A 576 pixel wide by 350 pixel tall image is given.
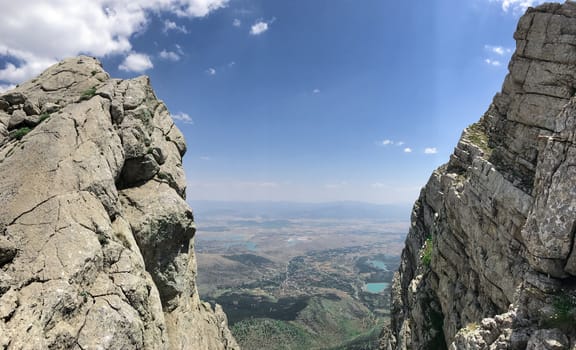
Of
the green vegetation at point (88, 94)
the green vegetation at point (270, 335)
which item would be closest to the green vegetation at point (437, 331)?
the green vegetation at point (88, 94)

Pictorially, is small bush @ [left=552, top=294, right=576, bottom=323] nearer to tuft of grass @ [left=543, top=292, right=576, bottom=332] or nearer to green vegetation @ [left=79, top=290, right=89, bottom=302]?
tuft of grass @ [left=543, top=292, right=576, bottom=332]

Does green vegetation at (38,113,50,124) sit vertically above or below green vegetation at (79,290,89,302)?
above

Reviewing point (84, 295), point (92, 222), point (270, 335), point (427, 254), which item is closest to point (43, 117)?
point (92, 222)

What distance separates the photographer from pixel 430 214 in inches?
1719

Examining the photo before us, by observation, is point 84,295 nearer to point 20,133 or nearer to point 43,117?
point 20,133

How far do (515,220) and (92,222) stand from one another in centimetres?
2364

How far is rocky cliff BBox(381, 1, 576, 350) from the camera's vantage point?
1277 centimetres

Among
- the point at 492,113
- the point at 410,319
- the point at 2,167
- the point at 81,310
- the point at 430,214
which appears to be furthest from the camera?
the point at 430,214

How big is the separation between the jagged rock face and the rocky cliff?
655 inches

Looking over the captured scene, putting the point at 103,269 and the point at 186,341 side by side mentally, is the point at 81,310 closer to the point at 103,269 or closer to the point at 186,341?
the point at 103,269

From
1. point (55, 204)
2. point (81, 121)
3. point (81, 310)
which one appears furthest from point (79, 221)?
point (81, 121)

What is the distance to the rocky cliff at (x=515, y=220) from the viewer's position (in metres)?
12.8

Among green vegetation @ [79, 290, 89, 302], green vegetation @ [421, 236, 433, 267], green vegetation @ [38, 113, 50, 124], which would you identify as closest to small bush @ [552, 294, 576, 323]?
green vegetation @ [79, 290, 89, 302]

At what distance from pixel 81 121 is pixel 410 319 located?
37.8m
